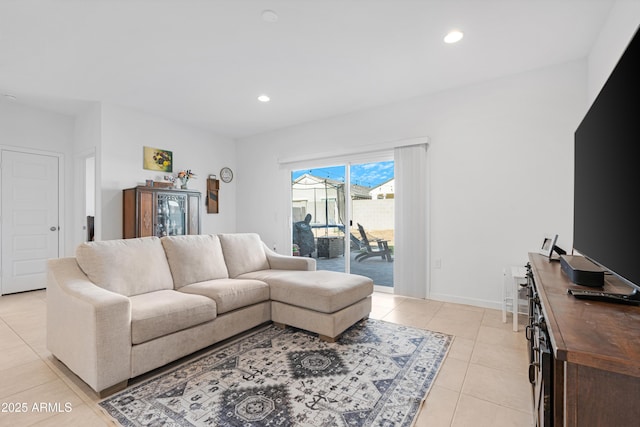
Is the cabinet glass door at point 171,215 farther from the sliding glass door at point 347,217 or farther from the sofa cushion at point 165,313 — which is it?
the sofa cushion at point 165,313

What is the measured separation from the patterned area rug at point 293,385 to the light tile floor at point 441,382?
4.0 inches

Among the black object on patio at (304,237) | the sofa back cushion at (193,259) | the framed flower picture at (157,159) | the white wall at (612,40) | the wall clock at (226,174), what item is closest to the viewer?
the white wall at (612,40)

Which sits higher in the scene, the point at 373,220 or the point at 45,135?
the point at 45,135

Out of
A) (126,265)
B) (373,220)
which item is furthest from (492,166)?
(126,265)

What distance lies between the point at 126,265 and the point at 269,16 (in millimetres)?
2190

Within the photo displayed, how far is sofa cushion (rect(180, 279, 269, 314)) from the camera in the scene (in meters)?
2.39

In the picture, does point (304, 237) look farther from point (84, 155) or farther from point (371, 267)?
point (84, 155)

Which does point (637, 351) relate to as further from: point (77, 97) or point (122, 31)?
point (77, 97)

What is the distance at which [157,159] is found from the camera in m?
4.46

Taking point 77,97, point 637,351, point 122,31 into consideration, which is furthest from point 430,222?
point 77,97

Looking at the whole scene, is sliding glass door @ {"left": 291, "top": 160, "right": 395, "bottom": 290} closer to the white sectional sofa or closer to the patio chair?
the patio chair

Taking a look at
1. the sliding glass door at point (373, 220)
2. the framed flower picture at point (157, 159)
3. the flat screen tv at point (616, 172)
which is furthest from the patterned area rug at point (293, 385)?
the framed flower picture at point (157, 159)

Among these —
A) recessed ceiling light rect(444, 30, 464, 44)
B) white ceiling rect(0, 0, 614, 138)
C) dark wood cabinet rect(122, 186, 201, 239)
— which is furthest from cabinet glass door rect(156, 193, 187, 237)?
recessed ceiling light rect(444, 30, 464, 44)

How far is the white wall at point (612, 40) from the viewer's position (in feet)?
6.06
